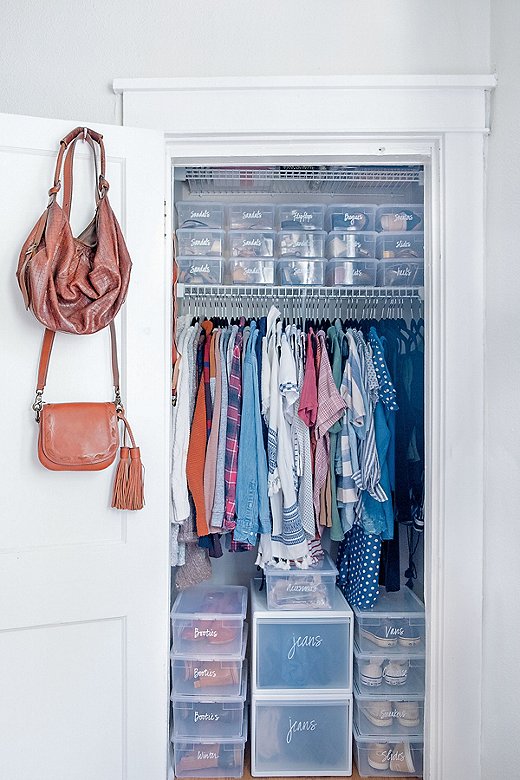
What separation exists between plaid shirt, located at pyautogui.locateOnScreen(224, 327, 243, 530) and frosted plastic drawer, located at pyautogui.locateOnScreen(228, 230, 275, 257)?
0.36 meters

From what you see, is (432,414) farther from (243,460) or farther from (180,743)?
(180,743)

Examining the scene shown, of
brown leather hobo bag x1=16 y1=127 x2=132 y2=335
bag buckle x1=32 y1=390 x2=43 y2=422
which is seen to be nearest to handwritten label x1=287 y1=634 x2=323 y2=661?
bag buckle x1=32 y1=390 x2=43 y2=422

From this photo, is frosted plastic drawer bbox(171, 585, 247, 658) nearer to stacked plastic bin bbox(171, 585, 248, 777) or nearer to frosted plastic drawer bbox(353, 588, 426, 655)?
stacked plastic bin bbox(171, 585, 248, 777)

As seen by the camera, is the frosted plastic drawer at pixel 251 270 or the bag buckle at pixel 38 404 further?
the frosted plastic drawer at pixel 251 270

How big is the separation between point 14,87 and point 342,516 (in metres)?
1.73

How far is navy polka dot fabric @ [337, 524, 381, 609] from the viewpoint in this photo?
7.24 ft

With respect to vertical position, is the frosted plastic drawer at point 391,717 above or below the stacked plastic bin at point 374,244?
below

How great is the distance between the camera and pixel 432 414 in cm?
176

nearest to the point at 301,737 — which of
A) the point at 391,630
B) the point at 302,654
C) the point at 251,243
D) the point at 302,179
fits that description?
the point at 302,654

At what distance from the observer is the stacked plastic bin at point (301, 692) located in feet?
6.96

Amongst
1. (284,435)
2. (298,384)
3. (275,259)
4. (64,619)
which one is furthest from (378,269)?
(64,619)

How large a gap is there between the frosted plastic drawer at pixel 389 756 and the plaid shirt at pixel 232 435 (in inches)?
35.3

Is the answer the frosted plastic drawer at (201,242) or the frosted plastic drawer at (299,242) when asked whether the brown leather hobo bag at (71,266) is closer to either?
the frosted plastic drawer at (201,242)

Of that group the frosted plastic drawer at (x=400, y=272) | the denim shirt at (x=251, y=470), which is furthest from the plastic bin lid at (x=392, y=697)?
the frosted plastic drawer at (x=400, y=272)
